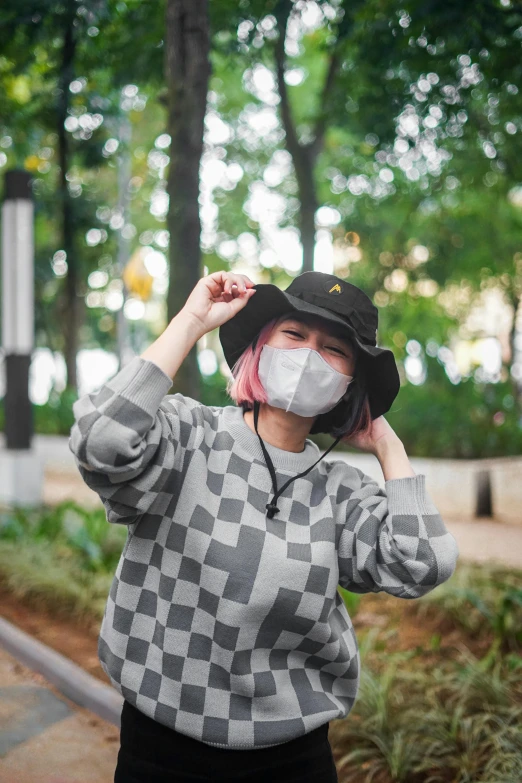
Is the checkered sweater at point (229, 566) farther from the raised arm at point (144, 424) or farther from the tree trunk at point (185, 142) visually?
the tree trunk at point (185, 142)

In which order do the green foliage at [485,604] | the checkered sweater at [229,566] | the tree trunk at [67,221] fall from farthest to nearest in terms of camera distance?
the tree trunk at [67,221], the green foliage at [485,604], the checkered sweater at [229,566]

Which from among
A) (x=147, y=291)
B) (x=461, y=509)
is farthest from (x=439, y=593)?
(x=147, y=291)

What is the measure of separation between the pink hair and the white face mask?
23 mm

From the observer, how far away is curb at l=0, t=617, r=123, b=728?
3.54m

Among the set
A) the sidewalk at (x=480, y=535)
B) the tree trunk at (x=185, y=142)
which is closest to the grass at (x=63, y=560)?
the sidewalk at (x=480, y=535)

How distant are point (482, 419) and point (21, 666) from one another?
7081 mm

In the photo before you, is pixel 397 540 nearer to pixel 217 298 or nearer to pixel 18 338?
pixel 217 298

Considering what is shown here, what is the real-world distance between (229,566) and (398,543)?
398mm

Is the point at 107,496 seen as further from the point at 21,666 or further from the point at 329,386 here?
the point at 21,666

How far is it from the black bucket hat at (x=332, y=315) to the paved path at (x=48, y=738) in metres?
1.97

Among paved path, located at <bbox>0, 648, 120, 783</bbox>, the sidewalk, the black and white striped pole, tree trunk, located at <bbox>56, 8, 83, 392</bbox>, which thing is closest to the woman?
paved path, located at <bbox>0, 648, 120, 783</bbox>

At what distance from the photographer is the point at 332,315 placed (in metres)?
1.88

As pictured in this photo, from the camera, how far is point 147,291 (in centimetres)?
1600

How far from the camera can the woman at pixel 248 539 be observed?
68.6 inches
